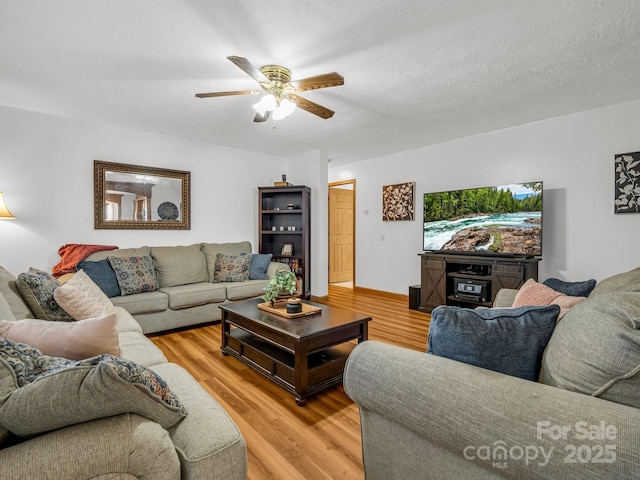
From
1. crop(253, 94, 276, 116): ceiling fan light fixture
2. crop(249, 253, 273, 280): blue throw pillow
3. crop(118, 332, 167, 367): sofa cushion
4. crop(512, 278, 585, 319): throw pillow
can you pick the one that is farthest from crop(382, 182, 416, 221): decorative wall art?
crop(118, 332, 167, 367): sofa cushion

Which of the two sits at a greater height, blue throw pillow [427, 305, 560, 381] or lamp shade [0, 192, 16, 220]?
lamp shade [0, 192, 16, 220]

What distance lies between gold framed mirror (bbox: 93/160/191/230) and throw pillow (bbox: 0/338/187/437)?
3846mm

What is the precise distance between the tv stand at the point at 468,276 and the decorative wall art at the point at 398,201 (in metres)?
0.92

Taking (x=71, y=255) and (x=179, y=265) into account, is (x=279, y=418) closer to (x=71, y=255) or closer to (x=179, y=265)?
(x=179, y=265)

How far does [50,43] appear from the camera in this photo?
7.57 feet

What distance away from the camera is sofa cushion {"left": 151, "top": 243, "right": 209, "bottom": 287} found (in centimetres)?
401

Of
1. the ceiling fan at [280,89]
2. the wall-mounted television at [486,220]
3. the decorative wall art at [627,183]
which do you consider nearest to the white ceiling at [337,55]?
the ceiling fan at [280,89]

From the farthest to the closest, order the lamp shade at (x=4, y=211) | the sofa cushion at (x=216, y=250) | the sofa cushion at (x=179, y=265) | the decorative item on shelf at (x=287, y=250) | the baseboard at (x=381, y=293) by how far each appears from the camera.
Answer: the decorative item on shelf at (x=287, y=250) < the baseboard at (x=381, y=293) < the sofa cushion at (x=216, y=250) < the sofa cushion at (x=179, y=265) < the lamp shade at (x=4, y=211)

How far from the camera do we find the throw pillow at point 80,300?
2139 millimetres

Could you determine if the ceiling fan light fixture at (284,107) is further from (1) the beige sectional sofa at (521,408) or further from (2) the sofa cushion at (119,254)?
(2) the sofa cushion at (119,254)

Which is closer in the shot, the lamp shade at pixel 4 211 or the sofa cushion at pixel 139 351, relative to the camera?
the sofa cushion at pixel 139 351

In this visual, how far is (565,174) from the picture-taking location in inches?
151

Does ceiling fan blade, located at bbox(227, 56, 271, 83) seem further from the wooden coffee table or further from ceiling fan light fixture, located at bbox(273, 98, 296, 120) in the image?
the wooden coffee table

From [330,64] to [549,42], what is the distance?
1566 millimetres
